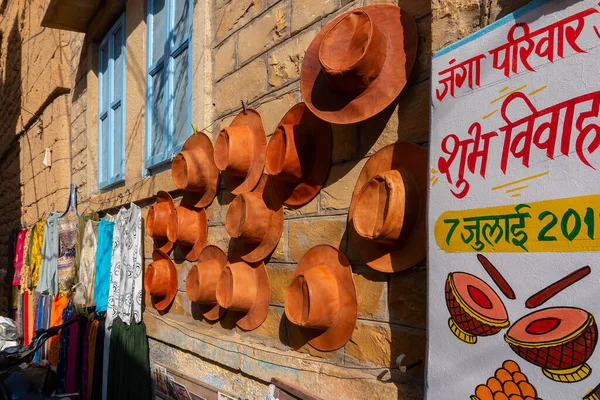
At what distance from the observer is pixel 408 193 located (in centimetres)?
179

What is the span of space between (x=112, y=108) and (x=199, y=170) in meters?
2.40

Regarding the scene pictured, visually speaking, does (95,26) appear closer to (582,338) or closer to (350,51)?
(350,51)

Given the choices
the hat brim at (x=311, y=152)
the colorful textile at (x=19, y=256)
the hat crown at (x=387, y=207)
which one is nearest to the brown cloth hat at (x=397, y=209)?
the hat crown at (x=387, y=207)

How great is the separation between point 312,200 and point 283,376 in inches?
32.5

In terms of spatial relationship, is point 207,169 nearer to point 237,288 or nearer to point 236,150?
point 236,150

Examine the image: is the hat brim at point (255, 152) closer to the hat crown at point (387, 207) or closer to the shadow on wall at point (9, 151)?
the hat crown at point (387, 207)

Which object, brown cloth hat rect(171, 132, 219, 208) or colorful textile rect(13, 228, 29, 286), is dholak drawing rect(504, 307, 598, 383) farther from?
colorful textile rect(13, 228, 29, 286)

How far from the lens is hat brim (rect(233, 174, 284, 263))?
2652mm

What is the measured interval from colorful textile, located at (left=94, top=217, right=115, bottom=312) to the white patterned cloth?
27cm

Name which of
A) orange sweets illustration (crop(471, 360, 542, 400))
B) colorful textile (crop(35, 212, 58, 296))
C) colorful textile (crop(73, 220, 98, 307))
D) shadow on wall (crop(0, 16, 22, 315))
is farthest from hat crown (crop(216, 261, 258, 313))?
shadow on wall (crop(0, 16, 22, 315))

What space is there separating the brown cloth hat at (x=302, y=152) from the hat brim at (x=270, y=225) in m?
0.19

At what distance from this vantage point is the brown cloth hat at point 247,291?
8.91ft

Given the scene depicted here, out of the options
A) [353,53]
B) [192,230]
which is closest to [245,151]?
[192,230]

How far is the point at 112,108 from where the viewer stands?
5.14 metres
